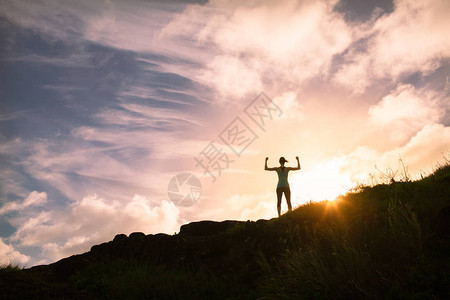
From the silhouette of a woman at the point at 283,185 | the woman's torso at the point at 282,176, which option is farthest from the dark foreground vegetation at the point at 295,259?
the woman's torso at the point at 282,176

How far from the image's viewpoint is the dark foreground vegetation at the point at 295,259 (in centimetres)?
457

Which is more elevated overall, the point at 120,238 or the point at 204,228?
the point at 204,228

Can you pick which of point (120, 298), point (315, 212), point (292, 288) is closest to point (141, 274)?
point (120, 298)

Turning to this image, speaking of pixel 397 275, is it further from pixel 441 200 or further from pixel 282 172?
pixel 282 172

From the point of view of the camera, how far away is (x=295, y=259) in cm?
526

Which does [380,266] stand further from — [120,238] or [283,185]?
[120,238]

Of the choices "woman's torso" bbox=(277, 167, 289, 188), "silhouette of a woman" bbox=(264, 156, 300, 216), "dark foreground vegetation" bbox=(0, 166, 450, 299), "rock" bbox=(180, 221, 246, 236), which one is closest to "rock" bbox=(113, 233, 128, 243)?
"dark foreground vegetation" bbox=(0, 166, 450, 299)

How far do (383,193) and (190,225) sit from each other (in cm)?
869

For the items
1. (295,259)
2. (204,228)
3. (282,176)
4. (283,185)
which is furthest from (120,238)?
(295,259)

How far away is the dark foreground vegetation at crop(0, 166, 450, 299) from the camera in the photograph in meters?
4.57

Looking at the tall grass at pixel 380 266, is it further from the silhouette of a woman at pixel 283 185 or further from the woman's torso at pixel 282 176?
the woman's torso at pixel 282 176

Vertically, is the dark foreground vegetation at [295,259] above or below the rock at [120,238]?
below

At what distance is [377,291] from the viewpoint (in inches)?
167

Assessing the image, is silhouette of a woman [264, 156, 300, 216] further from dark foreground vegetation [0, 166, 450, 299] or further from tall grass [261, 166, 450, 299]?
tall grass [261, 166, 450, 299]
